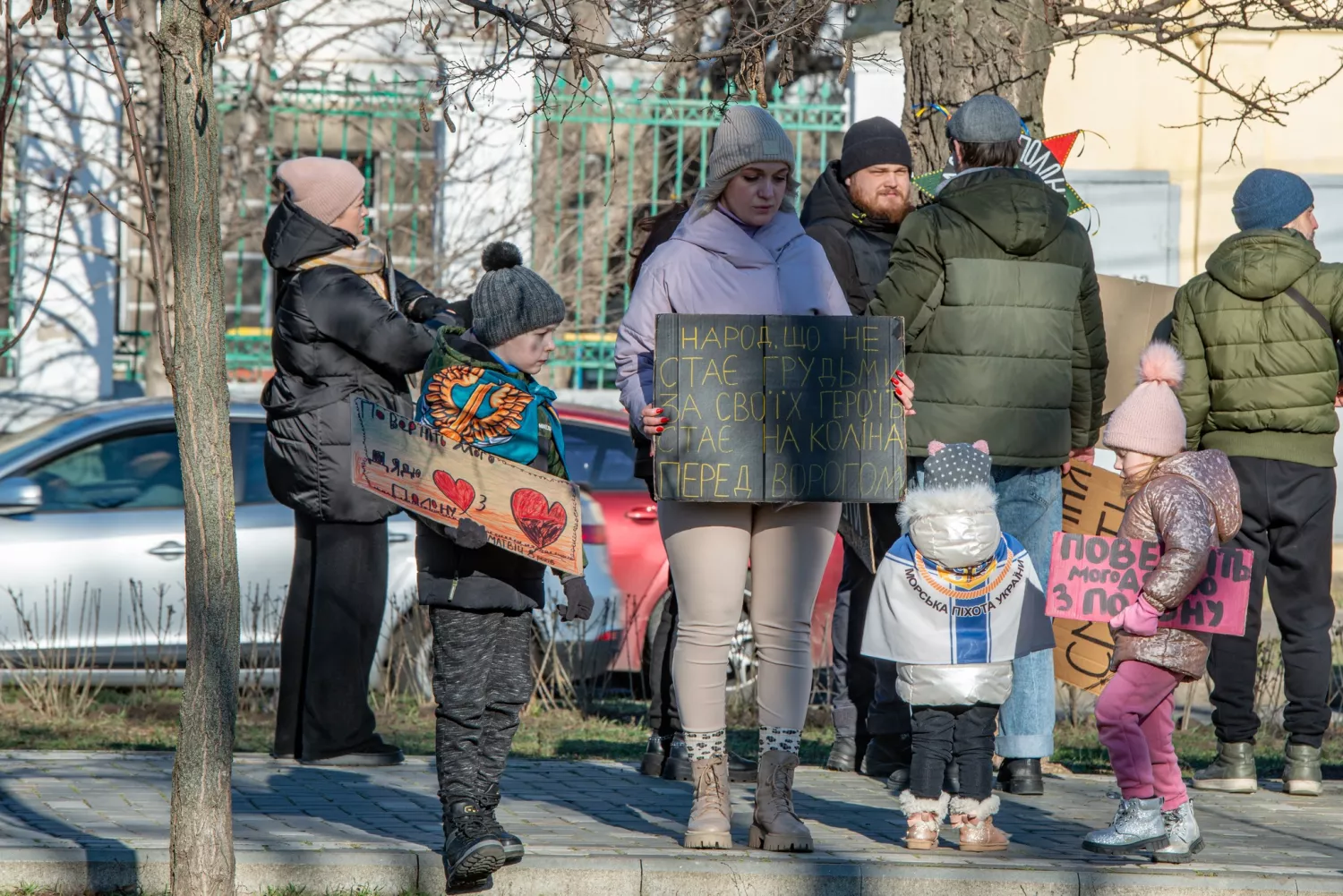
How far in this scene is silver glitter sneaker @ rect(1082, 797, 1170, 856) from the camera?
4.77 m

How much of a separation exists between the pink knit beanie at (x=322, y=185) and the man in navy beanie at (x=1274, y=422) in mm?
2930

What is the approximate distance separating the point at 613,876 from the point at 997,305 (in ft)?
7.33

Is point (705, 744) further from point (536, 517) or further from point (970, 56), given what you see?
point (970, 56)

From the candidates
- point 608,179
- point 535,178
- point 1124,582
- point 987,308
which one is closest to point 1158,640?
point 1124,582

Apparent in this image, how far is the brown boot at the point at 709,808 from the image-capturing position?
4652 mm

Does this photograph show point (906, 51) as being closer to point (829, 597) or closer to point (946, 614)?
point (829, 597)

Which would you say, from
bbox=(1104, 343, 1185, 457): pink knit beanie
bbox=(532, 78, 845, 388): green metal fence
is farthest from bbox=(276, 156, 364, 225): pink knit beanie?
bbox=(532, 78, 845, 388): green metal fence

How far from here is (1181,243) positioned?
1418 cm

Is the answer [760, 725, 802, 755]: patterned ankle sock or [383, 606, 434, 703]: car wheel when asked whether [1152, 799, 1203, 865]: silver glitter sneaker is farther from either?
[383, 606, 434, 703]: car wheel

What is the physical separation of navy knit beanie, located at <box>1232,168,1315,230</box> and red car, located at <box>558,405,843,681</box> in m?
2.79

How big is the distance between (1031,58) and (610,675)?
3.48m

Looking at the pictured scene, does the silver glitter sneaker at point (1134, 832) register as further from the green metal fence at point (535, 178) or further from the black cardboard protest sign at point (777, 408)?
the green metal fence at point (535, 178)

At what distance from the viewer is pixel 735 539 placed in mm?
4723

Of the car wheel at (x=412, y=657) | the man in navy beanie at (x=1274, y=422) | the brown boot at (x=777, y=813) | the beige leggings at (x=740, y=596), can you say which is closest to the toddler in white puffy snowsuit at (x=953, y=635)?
the beige leggings at (x=740, y=596)
